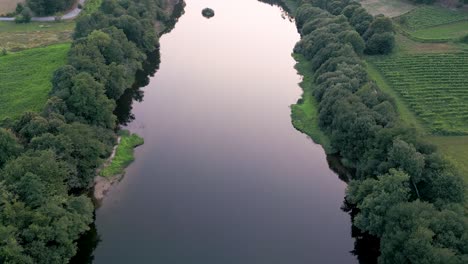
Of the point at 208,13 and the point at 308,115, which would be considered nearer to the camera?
the point at 308,115

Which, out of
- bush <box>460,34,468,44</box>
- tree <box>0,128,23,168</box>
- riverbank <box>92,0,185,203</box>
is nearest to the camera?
tree <box>0,128,23,168</box>

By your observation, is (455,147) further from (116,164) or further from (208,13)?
(208,13)

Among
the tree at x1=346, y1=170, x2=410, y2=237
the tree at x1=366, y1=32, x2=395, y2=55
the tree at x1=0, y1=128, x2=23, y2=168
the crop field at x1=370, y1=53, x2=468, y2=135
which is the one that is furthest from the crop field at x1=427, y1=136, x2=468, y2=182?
the tree at x1=0, y1=128, x2=23, y2=168

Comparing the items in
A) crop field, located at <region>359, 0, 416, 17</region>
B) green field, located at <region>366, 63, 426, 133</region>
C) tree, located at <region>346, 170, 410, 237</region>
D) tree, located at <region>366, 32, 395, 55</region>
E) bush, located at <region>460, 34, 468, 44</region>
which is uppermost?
crop field, located at <region>359, 0, 416, 17</region>

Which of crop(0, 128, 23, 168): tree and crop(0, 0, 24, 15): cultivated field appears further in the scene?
crop(0, 0, 24, 15): cultivated field

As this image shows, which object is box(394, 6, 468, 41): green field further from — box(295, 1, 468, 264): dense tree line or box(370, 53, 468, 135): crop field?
box(295, 1, 468, 264): dense tree line

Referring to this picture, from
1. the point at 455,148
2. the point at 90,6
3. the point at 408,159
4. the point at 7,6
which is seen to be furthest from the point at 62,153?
the point at 7,6
